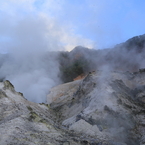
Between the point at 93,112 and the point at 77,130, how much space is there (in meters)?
1.27

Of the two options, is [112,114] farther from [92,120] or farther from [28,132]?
[28,132]

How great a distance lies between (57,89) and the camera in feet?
61.9

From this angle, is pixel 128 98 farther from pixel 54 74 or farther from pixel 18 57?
pixel 18 57

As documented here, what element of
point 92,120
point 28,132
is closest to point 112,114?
point 92,120

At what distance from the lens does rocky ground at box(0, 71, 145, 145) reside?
6297 millimetres

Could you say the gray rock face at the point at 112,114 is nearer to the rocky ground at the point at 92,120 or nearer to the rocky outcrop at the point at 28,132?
the rocky ground at the point at 92,120

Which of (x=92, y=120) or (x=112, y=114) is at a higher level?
(x=112, y=114)

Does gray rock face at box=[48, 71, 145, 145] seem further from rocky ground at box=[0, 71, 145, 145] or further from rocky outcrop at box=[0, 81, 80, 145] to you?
rocky outcrop at box=[0, 81, 80, 145]

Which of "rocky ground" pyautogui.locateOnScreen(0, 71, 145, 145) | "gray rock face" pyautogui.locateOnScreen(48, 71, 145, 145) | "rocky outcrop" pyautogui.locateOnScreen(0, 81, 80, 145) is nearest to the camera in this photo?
"rocky outcrop" pyautogui.locateOnScreen(0, 81, 80, 145)

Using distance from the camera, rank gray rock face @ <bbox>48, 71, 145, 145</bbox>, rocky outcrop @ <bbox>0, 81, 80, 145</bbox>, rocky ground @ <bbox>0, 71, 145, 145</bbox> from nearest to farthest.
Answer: rocky outcrop @ <bbox>0, 81, 80, 145</bbox>, rocky ground @ <bbox>0, 71, 145, 145</bbox>, gray rock face @ <bbox>48, 71, 145, 145</bbox>

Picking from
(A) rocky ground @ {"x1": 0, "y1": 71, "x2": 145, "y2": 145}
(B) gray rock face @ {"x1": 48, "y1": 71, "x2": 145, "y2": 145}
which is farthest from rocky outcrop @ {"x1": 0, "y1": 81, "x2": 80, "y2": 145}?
(B) gray rock face @ {"x1": 48, "y1": 71, "x2": 145, "y2": 145}

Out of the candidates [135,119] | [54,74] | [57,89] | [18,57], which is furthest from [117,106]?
[18,57]

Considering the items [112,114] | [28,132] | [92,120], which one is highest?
[112,114]

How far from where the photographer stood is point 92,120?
856 centimetres
